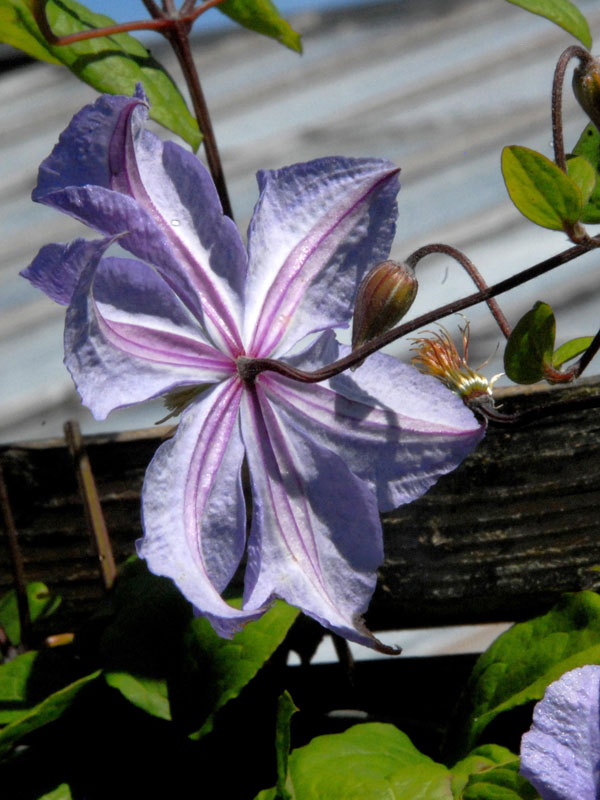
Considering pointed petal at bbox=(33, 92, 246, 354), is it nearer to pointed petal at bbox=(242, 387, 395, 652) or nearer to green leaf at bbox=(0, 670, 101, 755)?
pointed petal at bbox=(242, 387, 395, 652)

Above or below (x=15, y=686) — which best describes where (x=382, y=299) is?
above

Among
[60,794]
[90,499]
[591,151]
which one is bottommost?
[60,794]

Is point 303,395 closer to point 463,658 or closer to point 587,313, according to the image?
point 463,658

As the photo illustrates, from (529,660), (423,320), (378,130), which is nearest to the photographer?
(423,320)

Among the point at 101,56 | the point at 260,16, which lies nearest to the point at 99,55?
the point at 101,56

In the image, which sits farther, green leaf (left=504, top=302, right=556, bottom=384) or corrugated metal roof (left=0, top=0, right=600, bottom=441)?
corrugated metal roof (left=0, top=0, right=600, bottom=441)

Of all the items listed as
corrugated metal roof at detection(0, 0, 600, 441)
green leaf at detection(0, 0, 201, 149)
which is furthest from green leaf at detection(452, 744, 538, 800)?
corrugated metal roof at detection(0, 0, 600, 441)

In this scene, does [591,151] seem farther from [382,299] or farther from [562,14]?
[382,299]
